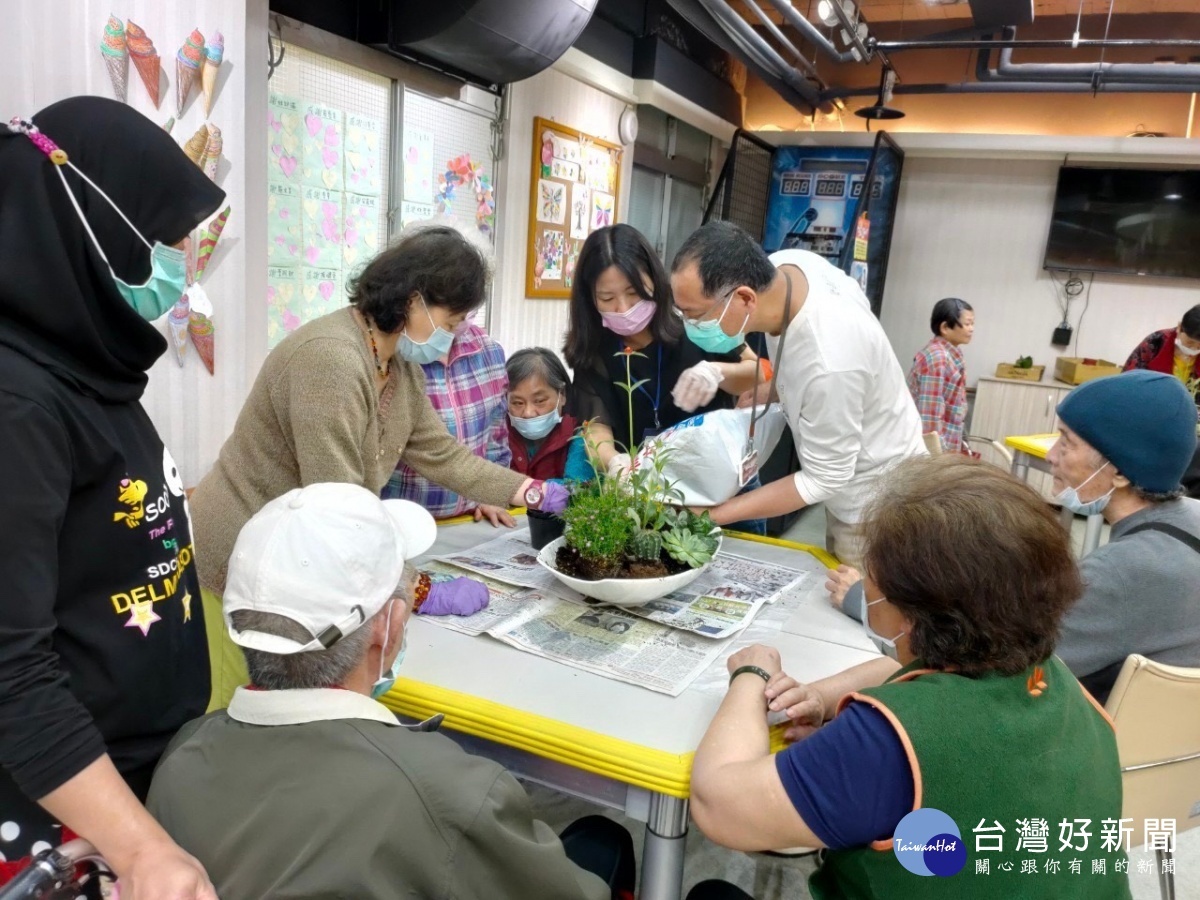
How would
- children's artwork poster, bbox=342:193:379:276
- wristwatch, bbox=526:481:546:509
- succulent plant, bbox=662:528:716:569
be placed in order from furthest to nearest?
children's artwork poster, bbox=342:193:379:276 < wristwatch, bbox=526:481:546:509 < succulent plant, bbox=662:528:716:569

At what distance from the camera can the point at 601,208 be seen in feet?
15.9

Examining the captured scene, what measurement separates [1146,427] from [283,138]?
268cm

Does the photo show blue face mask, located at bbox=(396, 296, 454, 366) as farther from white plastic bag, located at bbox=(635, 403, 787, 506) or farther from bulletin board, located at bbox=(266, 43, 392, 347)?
bulletin board, located at bbox=(266, 43, 392, 347)

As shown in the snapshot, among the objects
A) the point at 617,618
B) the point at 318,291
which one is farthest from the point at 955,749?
the point at 318,291

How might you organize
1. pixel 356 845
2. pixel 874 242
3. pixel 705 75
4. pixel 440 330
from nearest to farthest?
pixel 356 845 < pixel 440 330 < pixel 705 75 < pixel 874 242

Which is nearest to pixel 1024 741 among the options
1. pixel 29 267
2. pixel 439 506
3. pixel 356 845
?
pixel 356 845

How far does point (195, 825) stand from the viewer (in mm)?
856

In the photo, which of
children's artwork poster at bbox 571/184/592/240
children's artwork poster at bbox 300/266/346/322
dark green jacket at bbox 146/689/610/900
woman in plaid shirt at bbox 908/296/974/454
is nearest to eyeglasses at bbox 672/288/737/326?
dark green jacket at bbox 146/689/610/900

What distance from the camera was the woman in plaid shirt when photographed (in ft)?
15.2

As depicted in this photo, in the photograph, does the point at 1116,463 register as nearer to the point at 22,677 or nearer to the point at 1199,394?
the point at 22,677

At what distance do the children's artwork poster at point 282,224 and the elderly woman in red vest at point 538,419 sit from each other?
1.05 meters

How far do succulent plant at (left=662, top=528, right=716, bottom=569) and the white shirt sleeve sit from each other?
344 mm

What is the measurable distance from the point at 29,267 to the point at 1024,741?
1.17 meters

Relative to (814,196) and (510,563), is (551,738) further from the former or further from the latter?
(814,196)
